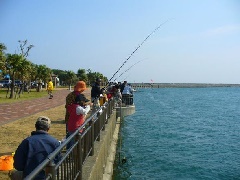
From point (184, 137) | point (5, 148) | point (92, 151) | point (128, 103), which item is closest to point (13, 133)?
point (5, 148)

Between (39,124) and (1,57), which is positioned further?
(1,57)

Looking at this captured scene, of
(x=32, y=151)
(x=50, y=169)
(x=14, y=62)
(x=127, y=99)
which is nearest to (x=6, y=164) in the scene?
(x=32, y=151)

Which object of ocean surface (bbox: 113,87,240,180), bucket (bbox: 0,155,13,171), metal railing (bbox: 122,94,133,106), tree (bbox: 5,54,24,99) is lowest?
ocean surface (bbox: 113,87,240,180)

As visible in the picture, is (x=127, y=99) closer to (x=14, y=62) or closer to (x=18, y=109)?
(x=18, y=109)

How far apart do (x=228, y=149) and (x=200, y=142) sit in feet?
7.00

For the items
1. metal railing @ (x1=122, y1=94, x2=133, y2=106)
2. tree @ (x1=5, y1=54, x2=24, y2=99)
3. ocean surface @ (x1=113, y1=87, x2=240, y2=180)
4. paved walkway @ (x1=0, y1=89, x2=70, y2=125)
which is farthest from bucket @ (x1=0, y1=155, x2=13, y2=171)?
tree @ (x1=5, y1=54, x2=24, y2=99)

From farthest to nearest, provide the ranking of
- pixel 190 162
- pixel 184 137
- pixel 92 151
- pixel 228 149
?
pixel 184 137 → pixel 228 149 → pixel 190 162 → pixel 92 151

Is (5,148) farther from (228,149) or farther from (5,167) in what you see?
(228,149)

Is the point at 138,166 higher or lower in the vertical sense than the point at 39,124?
lower

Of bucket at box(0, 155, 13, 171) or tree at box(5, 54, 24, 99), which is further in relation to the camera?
tree at box(5, 54, 24, 99)

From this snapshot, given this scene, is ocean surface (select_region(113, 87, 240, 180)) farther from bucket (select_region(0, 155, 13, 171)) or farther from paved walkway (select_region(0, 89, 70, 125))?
paved walkway (select_region(0, 89, 70, 125))

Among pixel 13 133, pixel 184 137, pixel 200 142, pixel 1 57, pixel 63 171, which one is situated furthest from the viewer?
pixel 1 57

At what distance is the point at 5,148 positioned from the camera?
9344 mm

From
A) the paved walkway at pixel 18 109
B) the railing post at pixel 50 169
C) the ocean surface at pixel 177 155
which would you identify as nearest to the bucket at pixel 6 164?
the railing post at pixel 50 169
